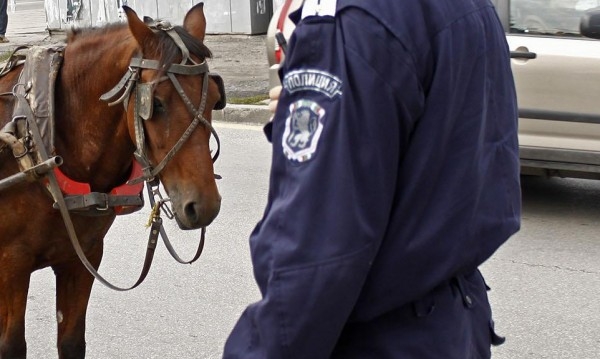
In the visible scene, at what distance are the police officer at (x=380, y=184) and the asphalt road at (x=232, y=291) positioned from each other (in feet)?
10.1

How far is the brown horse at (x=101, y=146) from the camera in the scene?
10.1 ft

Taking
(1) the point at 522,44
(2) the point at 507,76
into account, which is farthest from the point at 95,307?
(2) the point at 507,76

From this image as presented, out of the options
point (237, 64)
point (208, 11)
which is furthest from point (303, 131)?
point (208, 11)

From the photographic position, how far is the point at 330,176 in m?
1.48

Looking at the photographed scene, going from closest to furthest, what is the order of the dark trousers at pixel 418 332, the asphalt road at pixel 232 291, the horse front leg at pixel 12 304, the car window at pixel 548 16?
the dark trousers at pixel 418 332, the horse front leg at pixel 12 304, the asphalt road at pixel 232 291, the car window at pixel 548 16

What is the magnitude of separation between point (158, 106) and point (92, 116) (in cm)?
30

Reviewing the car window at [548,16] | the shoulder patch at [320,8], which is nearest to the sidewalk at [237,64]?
the car window at [548,16]

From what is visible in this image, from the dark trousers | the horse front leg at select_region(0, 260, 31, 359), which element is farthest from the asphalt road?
the dark trousers

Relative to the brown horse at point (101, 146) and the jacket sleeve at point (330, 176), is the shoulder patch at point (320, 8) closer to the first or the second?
the jacket sleeve at point (330, 176)

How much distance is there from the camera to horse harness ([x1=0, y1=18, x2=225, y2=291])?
10.2ft

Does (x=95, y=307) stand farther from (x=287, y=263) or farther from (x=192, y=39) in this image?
(x=287, y=263)

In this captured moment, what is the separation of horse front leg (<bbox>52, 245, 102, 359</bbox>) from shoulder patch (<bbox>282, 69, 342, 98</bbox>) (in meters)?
2.24

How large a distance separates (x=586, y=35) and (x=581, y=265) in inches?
60.1

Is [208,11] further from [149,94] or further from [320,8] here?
[320,8]
